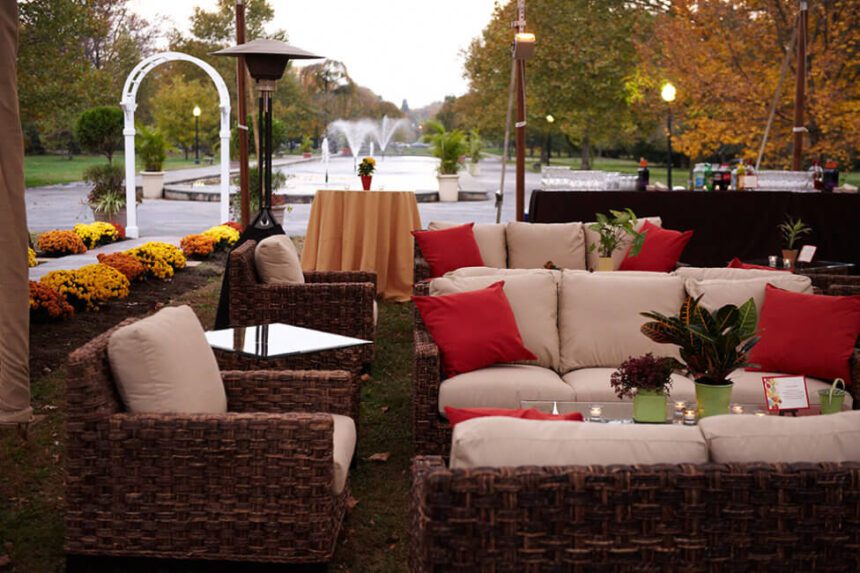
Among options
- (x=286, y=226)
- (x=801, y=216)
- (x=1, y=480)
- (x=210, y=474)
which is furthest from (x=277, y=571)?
(x=286, y=226)

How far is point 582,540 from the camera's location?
214 centimetres

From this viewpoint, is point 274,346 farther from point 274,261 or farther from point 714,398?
point 274,261

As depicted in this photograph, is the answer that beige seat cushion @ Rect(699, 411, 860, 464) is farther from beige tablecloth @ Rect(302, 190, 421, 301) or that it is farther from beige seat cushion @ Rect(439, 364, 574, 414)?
beige tablecloth @ Rect(302, 190, 421, 301)

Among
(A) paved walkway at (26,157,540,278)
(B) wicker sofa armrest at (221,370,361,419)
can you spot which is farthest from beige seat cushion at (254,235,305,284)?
(A) paved walkway at (26,157,540,278)

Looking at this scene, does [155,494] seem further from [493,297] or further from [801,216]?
[801,216]

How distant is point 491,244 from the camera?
6812mm

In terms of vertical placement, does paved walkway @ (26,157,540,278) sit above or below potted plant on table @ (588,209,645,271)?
below

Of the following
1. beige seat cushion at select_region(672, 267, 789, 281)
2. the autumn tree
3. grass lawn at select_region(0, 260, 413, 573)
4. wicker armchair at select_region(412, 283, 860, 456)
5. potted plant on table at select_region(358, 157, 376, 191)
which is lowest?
grass lawn at select_region(0, 260, 413, 573)

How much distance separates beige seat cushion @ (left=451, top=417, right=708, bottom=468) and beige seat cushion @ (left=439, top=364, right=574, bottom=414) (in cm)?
191

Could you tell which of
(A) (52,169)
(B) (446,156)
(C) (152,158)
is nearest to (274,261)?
(B) (446,156)

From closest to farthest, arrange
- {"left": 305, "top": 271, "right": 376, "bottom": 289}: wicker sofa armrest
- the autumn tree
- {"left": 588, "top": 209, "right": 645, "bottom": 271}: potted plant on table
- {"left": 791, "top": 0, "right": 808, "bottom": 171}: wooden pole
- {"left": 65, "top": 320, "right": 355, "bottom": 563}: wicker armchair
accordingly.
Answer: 1. {"left": 65, "top": 320, "right": 355, "bottom": 563}: wicker armchair
2. {"left": 588, "top": 209, "right": 645, "bottom": 271}: potted plant on table
3. {"left": 305, "top": 271, "right": 376, "bottom": 289}: wicker sofa armrest
4. {"left": 791, "top": 0, "right": 808, "bottom": 171}: wooden pole
5. the autumn tree

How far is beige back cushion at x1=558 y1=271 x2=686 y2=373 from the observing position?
15.2ft

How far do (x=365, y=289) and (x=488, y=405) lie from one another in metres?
1.94

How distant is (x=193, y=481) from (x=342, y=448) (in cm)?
53
